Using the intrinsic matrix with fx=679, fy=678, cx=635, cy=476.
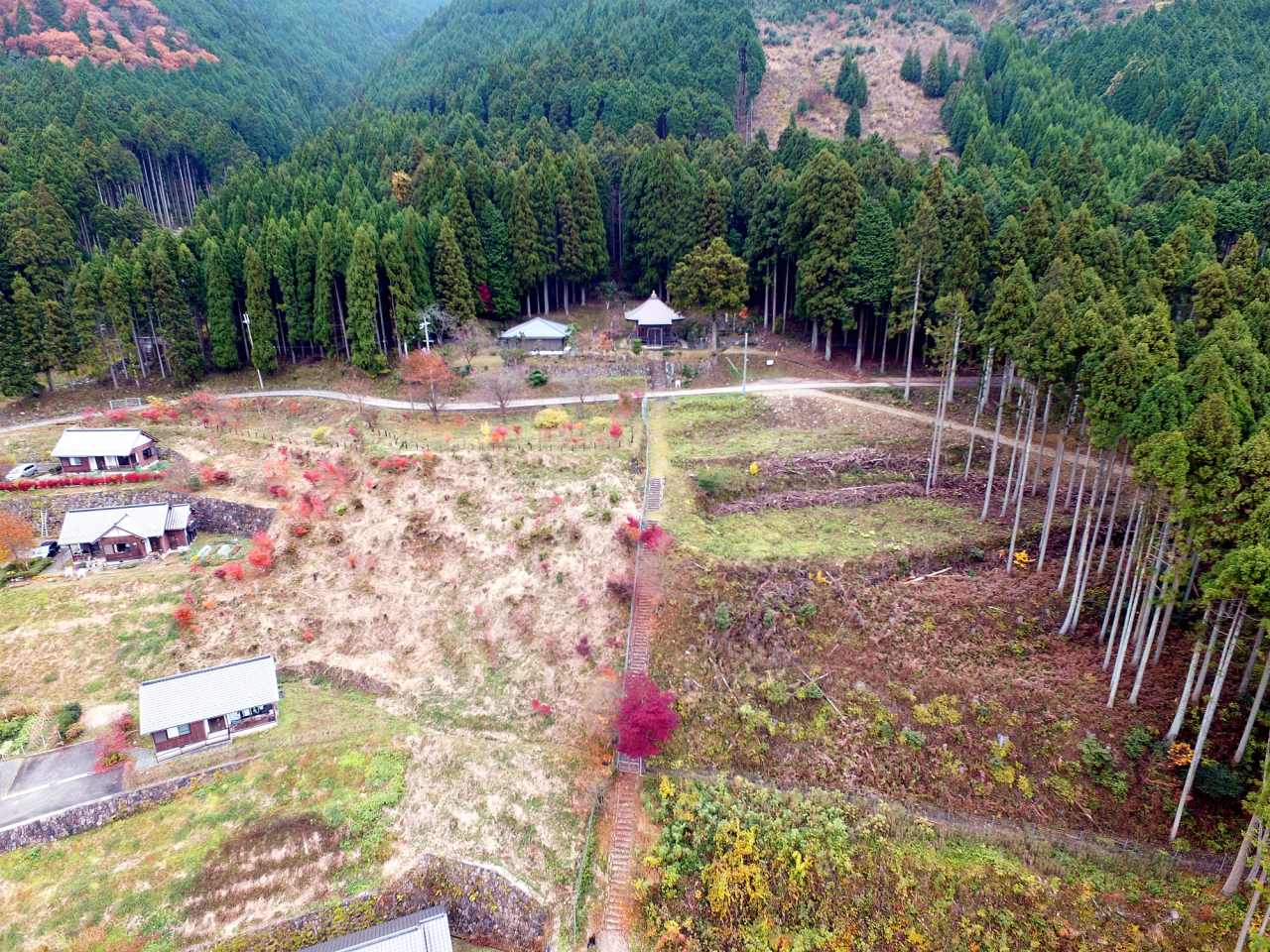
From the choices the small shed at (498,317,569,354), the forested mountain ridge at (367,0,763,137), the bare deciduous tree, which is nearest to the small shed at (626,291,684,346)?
the small shed at (498,317,569,354)

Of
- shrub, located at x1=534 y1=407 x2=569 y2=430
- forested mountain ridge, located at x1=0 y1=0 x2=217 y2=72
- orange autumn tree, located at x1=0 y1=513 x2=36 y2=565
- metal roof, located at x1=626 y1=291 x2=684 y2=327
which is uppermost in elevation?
forested mountain ridge, located at x1=0 y1=0 x2=217 y2=72

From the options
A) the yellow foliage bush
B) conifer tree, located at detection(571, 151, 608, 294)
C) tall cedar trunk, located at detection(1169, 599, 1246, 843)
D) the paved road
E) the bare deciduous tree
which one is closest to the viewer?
tall cedar trunk, located at detection(1169, 599, 1246, 843)

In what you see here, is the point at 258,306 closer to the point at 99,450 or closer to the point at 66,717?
the point at 99,450

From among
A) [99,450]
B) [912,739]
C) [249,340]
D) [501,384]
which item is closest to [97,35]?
[249,340]

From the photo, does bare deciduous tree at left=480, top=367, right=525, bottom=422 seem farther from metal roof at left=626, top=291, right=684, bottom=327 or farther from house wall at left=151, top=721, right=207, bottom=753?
house wall at left=151, top=721, right=207, bottom=753

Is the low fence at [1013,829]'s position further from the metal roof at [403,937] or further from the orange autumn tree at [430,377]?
the orange autumn tree at [430,377]

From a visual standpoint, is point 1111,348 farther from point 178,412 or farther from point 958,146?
point 958,146

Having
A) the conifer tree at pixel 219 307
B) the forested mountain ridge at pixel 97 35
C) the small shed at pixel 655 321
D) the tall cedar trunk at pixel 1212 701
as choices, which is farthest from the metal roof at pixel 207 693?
the forested mountain ridge at pixel 97 35

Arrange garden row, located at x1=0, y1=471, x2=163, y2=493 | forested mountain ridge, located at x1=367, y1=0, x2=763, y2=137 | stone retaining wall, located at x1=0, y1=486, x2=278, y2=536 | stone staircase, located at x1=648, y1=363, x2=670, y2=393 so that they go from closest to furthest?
stone retaining wall, located at x1=0, y1=486, x2=278, y2=536 < garden row, located at x1=0, y1=471, x2=163, y2=493 < stone staircase, located at x1=648, y1=363, x2=670, y2=393 < forested mountain ridge, located at x1=367, y1=0, x2=763, y2=137
